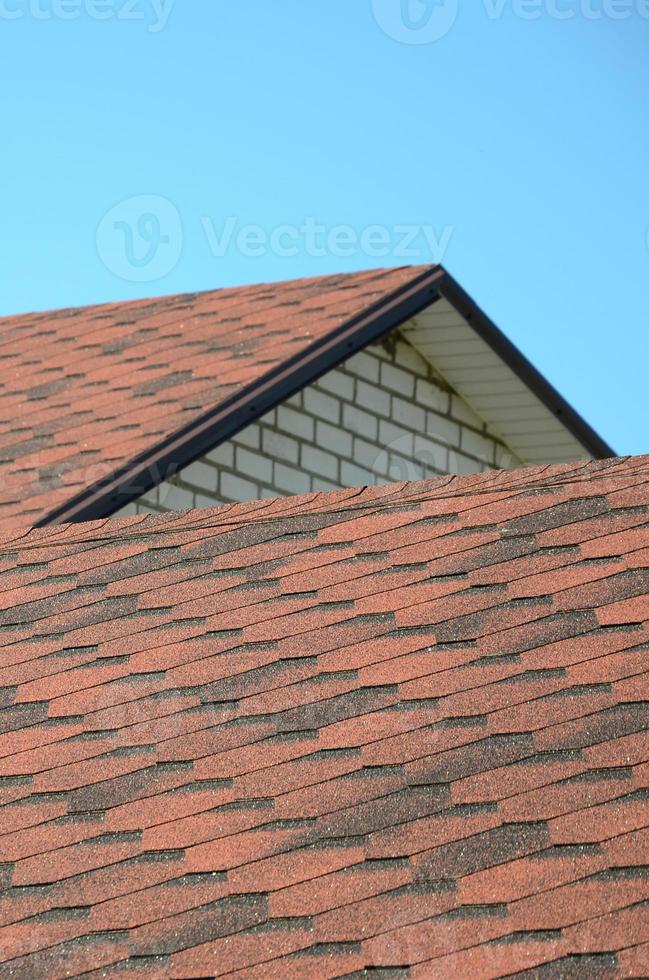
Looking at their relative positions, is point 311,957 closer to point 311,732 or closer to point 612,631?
point 311,732

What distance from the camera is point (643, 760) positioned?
5277 millimetres

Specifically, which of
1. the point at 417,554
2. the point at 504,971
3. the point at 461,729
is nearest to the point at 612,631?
the point at 461,729

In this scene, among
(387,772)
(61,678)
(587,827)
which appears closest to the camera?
(587,827)

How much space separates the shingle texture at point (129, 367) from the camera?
1030 cm

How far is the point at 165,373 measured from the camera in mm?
11195

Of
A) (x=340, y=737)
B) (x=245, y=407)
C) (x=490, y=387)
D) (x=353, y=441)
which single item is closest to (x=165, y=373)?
(x=245, y=407)

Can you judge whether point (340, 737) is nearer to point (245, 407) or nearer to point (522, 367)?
point (245, 407)

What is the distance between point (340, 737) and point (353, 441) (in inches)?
255

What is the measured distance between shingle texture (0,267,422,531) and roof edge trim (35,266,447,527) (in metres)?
0.06

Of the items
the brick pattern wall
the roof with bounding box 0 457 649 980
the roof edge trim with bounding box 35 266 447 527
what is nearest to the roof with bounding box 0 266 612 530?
the roof edge trim with bounding box 35 266 447 527

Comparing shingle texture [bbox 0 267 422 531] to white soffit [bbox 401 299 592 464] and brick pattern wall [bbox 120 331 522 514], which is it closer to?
brick pattern wall [bbox 120 331 522 514]

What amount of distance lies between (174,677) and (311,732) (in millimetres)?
765

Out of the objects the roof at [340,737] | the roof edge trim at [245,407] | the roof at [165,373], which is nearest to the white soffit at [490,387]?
the roof at [165,373]

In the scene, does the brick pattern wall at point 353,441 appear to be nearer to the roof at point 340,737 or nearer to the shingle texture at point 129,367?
the shingle texture at point 129,367
